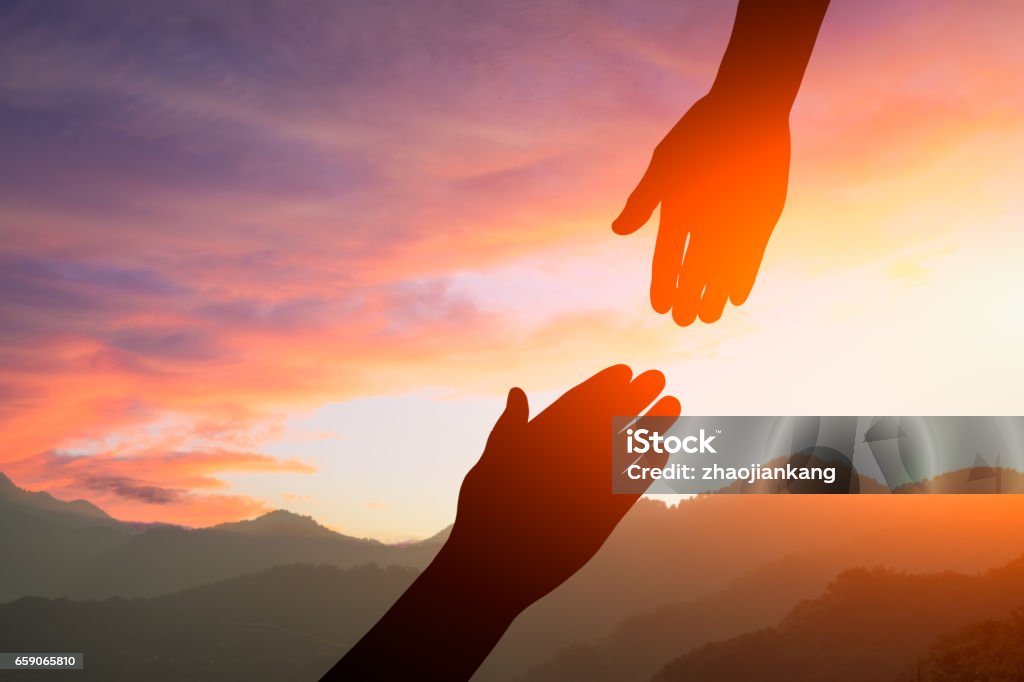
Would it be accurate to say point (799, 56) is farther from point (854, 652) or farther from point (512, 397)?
point (854, 652)

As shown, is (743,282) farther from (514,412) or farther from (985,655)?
(985,655)

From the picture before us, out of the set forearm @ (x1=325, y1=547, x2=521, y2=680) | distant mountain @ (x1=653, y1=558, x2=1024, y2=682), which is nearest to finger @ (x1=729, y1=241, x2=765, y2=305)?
forearm @ (x1=325, y1=547, x2=521, y2=680)

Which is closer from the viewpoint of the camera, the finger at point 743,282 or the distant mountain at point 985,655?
the finger at point 743,282

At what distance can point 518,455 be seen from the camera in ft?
37.6

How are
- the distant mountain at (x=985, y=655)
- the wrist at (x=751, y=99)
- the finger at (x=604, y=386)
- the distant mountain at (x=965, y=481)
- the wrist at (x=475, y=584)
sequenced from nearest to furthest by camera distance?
1. the finger at (x=604, y=386)
2. the wrist at (x=475, y=584)
3. the wrist at (x=751, y=99)
4. the distant mountain at (x=965, y=481)
5. the distant mountain at (x=985, y=655)

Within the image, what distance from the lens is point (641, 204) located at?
11.9 metres

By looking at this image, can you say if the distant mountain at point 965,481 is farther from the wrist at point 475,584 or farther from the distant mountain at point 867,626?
the distant mountain at point 867,626

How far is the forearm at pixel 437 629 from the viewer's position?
1119 cm

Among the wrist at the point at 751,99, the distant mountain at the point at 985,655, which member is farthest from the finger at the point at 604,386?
the distant mountain at the point at 985,655

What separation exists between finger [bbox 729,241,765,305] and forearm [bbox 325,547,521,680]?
5.36 metres

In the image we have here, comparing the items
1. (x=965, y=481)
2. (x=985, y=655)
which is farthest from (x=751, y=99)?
(x=985, y=655)

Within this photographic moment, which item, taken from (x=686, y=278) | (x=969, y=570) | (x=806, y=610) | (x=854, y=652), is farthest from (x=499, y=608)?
(x=969, y=570)

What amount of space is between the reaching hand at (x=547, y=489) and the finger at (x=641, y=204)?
2310 millimetres

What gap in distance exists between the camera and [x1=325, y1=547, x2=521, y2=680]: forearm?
11188mm
